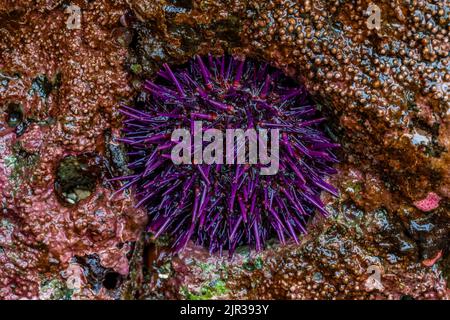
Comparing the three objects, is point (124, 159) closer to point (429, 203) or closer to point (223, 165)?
point (223, 165)

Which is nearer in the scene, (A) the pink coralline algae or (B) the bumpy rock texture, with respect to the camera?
(B) the bumpy rock texture

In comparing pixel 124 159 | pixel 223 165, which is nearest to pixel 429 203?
pixel 223 165

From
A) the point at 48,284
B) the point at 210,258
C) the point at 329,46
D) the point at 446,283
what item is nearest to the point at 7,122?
the point at 48,284

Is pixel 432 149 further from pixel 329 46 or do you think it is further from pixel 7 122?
pixel 7 122

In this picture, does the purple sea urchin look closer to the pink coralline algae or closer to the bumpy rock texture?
the bumpy rock texture

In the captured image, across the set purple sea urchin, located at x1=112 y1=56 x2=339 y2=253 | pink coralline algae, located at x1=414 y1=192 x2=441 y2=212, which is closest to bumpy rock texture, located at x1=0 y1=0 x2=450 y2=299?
pink coralline algae, located at x1=414 y1=192 x2=441 y2=212
